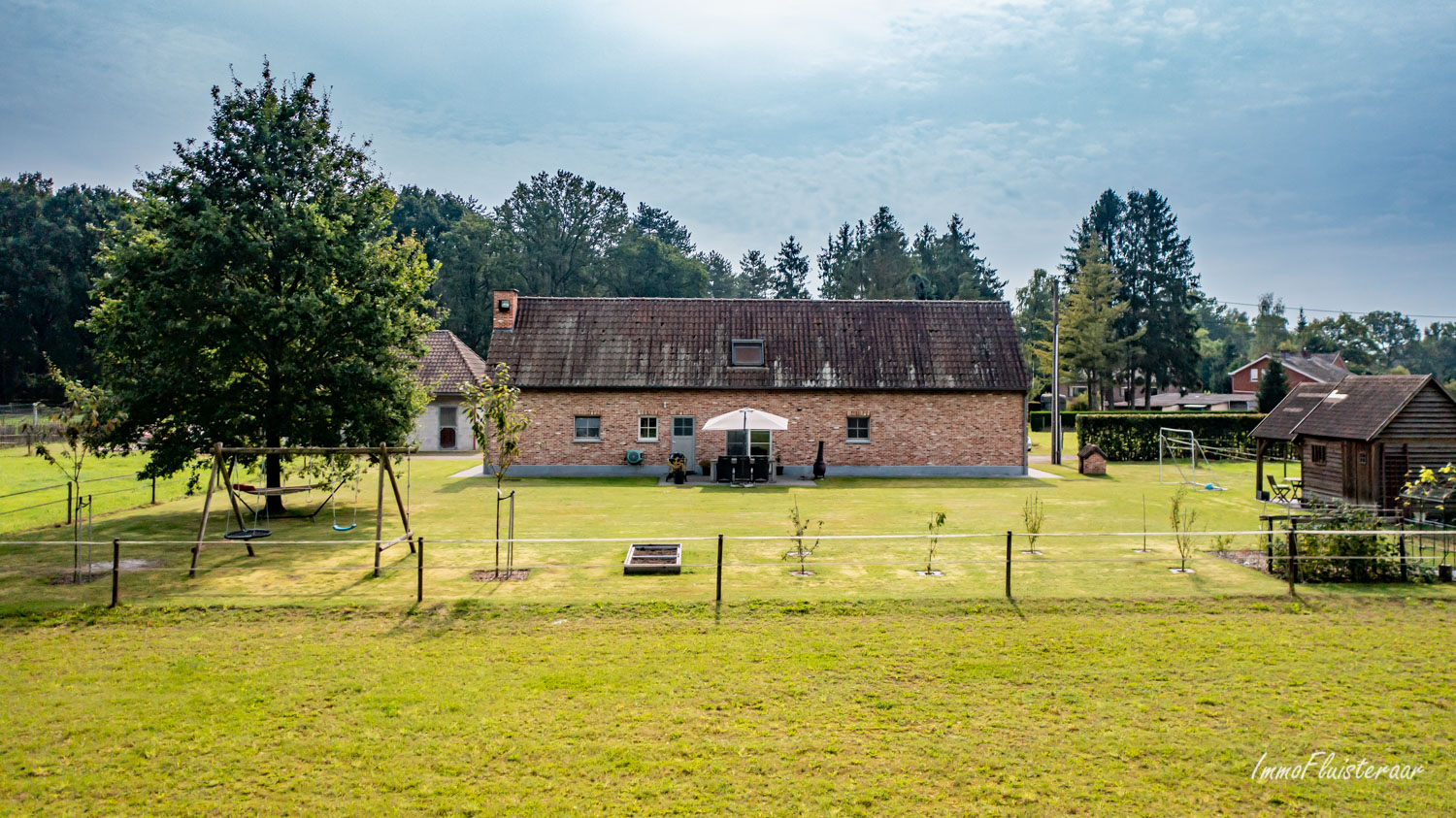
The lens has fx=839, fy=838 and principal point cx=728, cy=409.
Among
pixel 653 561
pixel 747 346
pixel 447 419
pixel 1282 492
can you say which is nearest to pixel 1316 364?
pixel 1282 492

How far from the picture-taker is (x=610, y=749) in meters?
6.72

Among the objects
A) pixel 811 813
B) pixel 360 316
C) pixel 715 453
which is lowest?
pixel 811 813

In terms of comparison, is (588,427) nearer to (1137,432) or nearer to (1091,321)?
(1137,432)

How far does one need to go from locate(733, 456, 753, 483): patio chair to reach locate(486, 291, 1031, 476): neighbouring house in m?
1.96

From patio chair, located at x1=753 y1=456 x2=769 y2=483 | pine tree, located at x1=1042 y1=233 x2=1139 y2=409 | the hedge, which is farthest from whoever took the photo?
pine tree, located at x1=1042 y1=233 x2=1139 y2=409

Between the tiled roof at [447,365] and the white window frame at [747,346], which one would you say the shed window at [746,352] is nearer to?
the white window frame at [747,346]

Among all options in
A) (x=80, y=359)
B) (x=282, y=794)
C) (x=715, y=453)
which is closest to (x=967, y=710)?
(x=282, y=794)

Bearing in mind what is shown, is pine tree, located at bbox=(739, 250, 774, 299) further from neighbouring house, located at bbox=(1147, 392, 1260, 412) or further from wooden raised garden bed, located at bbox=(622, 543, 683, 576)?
wooden raised garden bed, located at bbox=(622, 543, 683, 576)

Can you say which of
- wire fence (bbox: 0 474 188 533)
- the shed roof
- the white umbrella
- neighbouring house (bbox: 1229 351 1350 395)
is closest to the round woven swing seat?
wire fence (bbox: 0 474 188 533)

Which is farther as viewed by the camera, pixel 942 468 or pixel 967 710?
A: pixel 942 468

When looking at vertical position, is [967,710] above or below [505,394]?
below

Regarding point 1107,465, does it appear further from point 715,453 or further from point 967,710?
point 967,710

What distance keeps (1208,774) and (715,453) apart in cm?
2192

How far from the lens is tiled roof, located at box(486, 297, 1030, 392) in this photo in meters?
28.3
